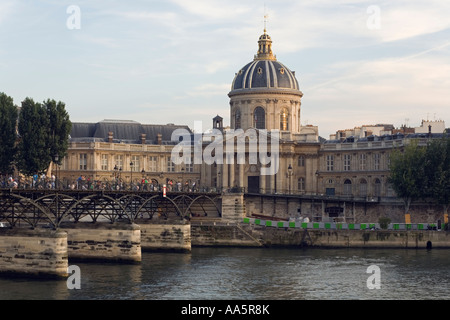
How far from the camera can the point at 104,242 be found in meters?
80.0

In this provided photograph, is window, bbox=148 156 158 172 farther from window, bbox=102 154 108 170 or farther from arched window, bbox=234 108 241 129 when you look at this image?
arched window, bbox=234 108 241 129

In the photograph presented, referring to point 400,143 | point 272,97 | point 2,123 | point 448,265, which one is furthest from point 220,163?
point 448,265

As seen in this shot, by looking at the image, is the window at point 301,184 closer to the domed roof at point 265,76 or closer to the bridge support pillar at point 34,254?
the domed roof at point 265,76

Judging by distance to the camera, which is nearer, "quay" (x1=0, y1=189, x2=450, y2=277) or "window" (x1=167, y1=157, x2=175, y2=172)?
"quay" (x1=0, y1=189, x2=450, y2=277)

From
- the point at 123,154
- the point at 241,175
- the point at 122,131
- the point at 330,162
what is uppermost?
the point at 122,131

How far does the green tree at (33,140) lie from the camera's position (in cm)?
10256

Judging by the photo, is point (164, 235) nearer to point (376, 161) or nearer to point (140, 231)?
point (140, 231)

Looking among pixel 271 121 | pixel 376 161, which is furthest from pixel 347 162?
pixel 271 121

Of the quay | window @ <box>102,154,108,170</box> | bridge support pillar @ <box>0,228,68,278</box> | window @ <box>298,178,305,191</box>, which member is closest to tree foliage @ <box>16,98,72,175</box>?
the quay

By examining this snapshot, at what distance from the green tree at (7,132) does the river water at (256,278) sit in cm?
2515

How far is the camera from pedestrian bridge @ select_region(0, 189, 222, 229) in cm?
7012

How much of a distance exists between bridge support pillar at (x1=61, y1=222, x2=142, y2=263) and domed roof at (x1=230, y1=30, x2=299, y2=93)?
5458 cm

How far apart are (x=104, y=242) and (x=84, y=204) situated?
159 inches
